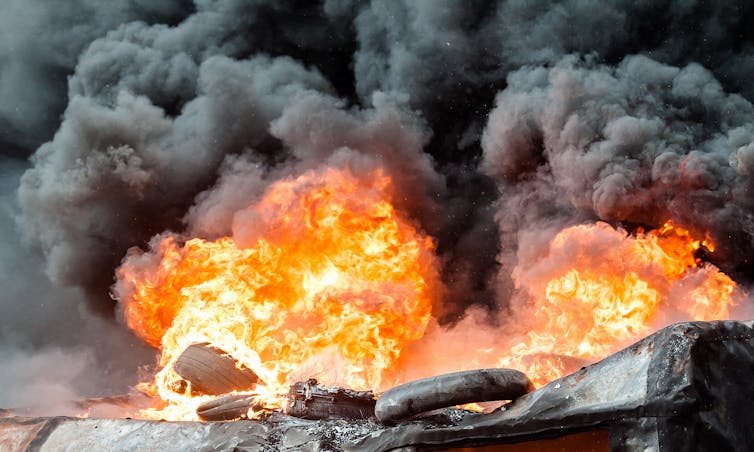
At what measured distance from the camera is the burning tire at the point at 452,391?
5184 mm

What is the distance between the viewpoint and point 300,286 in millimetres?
14094

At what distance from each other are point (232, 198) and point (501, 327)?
8707 mm

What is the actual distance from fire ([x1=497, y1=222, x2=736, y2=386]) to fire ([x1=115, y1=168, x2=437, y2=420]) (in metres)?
3.14

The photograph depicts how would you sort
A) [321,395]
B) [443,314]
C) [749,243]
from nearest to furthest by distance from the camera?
1. [321,395]
2. [749,243]
3. [443,314]

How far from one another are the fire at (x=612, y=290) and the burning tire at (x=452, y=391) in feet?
23.0

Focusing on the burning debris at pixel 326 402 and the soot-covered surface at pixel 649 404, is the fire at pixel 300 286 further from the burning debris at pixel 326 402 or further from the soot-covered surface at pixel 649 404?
the soot-covered surface at pixel 649 404

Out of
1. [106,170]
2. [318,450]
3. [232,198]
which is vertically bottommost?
[318,450]

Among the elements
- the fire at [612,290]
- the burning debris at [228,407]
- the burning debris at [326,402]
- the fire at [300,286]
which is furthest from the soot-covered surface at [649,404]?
the fire at [612,290]

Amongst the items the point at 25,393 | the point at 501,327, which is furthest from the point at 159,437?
the point at 25,393

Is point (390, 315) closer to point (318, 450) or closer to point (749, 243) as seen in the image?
point (318, 450)

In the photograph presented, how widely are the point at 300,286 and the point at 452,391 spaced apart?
→ 9168mm

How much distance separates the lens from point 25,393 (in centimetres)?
1712

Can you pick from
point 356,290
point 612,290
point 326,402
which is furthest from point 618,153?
point 326,402

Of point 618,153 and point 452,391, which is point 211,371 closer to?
point 452,391
